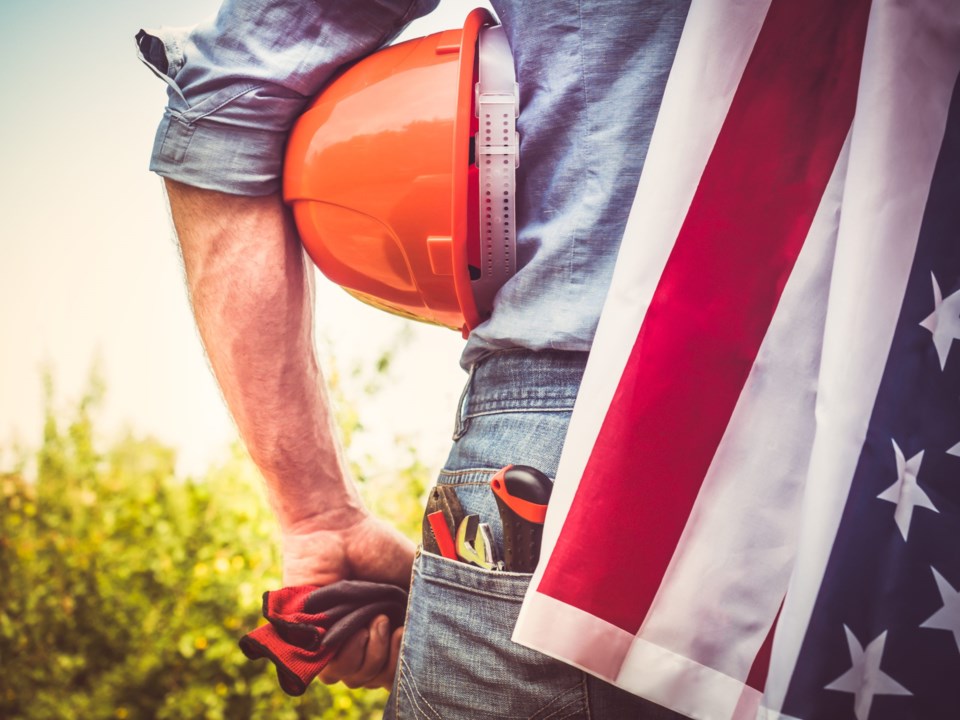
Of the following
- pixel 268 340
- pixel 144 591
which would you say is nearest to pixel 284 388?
pixel 268 340

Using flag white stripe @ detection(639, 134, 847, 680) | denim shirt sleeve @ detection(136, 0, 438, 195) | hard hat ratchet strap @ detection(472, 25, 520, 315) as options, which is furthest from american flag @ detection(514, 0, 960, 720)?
denim shirt sleeve @ detection(136, 0, 438, 195)

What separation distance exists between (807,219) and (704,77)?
18 centimetres

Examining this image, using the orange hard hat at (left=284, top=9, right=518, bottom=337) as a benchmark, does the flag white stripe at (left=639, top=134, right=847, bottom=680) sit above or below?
below

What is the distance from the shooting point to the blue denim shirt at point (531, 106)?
31.0 inches

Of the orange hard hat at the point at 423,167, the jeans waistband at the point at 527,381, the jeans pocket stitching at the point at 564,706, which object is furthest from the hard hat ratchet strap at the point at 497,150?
the jeans pocket stitching at the point at 564,706

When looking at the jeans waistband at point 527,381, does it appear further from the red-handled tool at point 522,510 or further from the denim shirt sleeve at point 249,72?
the denim shirt sleeve at point 249,72

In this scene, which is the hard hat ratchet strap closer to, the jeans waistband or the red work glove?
the jeans waistband

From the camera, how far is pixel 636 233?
2.37 ft

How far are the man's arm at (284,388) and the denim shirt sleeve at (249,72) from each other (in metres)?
0.05

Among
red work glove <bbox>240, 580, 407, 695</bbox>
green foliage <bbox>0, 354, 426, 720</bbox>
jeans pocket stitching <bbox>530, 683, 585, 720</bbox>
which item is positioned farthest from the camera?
green foliage <bbox>0, 354, 426, 720</bbox>

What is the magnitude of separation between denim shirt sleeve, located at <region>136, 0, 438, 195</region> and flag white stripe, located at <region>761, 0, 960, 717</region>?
62cm

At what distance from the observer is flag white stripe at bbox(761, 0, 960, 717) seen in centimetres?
64

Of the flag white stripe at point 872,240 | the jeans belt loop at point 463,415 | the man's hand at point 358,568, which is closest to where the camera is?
the flag white stripe at point 872,240

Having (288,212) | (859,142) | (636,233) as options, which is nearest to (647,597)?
(636,233)
